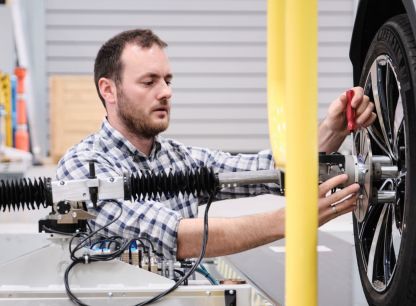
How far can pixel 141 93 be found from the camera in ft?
7.80

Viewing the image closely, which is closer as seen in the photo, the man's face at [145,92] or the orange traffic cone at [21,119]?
the man's face at [145,92]

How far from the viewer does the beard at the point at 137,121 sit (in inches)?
92.8

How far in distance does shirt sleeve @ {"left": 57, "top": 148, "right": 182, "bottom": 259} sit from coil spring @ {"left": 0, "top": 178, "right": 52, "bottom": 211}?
316 millimetres

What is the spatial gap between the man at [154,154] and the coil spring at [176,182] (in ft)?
1.03

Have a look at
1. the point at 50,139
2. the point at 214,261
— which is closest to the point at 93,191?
the point at 214,261

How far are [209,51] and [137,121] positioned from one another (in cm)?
701

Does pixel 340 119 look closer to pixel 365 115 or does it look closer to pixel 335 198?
pixel 365 115

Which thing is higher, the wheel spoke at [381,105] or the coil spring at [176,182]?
the wheel spoke at [381,105]

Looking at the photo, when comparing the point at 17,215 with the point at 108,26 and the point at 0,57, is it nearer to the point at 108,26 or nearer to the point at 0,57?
the point at 0,57

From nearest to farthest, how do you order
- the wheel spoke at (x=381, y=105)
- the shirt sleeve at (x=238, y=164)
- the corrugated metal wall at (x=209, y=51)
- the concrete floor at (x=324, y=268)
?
the wheel spoke at (x=381, y=105) < the concrete floor at (x=324, y=268) < the shirt sleeve at (x=238, y=164) < the corrugated metal wall at (x=209, y=51)

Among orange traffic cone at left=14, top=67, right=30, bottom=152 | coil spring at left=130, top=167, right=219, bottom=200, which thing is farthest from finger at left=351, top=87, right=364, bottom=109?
orange traffic cone at left=14, top=67, right=30, bottom=152

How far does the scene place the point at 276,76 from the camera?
128cm

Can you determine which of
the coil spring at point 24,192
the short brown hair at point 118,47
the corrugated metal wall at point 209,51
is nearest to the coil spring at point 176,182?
the coil spring at point 24,192

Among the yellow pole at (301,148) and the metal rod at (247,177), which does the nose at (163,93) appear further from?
the yellow pole at (301,148)
